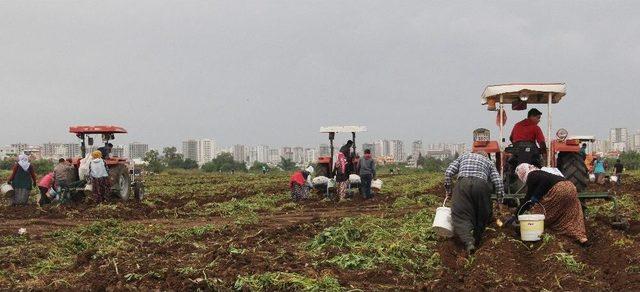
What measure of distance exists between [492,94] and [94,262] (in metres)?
6.85

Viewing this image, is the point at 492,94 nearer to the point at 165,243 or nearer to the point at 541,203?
the point at 541,203

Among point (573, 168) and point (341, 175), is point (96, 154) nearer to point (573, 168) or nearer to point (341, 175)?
point (341, 175)

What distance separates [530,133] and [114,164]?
11.8 meters

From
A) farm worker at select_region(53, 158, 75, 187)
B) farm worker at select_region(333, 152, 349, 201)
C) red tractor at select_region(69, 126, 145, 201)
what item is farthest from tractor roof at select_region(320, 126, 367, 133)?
farm worker at select_region(53, 158, 75, 187)

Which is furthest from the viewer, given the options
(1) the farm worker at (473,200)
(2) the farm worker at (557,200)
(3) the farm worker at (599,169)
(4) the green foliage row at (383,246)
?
(3) the farm worker at (599,169)

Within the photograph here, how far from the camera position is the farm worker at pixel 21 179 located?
18.0 metres

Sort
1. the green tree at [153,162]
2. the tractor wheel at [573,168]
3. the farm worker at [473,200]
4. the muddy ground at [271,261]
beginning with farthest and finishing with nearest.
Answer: the green tree at [153,162], the tractor wheel at [573,168], the farm worker at [473,200], the muddy ground at [271,261]

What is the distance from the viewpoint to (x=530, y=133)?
36.8 ft

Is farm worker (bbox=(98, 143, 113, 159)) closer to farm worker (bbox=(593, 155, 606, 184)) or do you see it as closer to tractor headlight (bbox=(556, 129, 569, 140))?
tractor headlight (bbox=(556, 129, 569, 140))

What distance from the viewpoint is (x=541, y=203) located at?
9.48 m

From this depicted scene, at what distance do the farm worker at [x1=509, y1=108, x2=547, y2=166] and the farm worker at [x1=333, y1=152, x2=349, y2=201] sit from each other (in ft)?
24.9

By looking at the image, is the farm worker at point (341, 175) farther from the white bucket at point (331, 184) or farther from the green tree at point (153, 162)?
the green tree at point (153, 162)

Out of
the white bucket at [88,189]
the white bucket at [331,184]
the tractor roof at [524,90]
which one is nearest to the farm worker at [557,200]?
the tractor roof at [524,90]

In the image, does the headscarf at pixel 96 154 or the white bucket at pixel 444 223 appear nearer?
the white bucket at pixel 444 223
